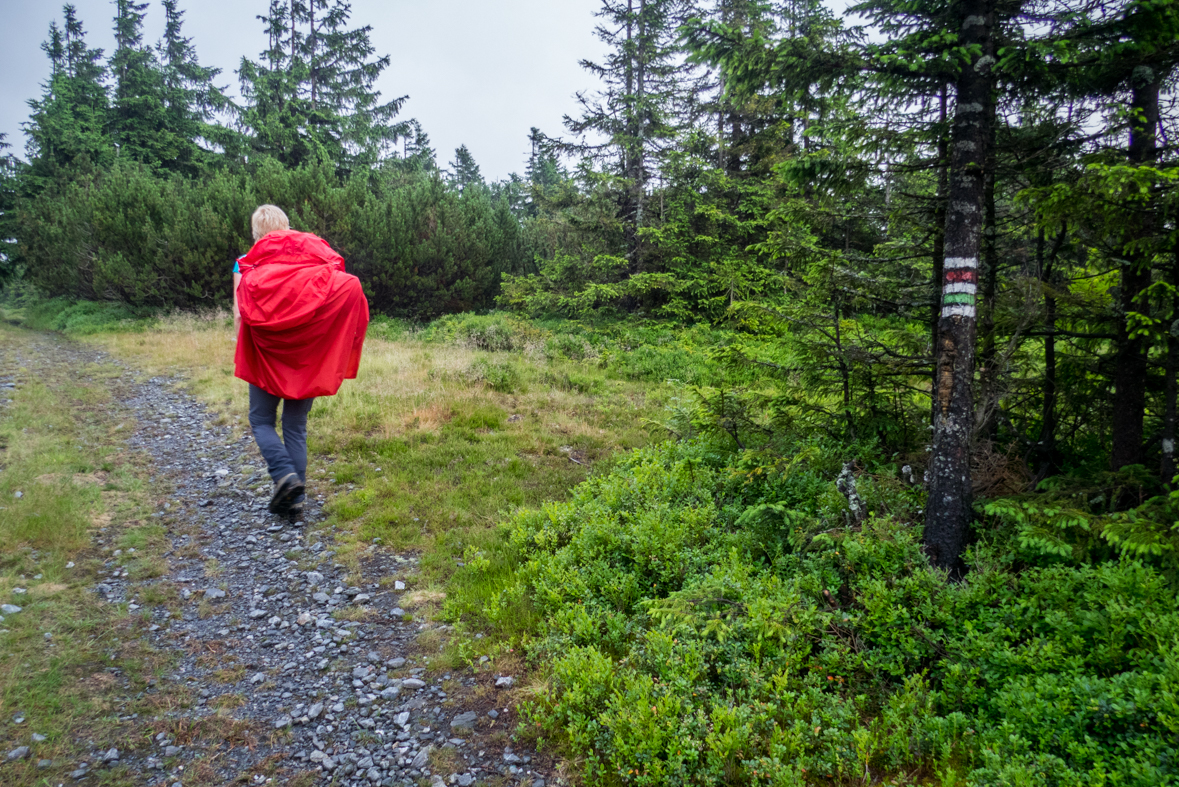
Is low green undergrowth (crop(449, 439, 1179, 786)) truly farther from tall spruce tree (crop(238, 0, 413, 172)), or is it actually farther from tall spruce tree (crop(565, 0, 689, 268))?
tall spruce tree (crop(238, 0, 413, 172))

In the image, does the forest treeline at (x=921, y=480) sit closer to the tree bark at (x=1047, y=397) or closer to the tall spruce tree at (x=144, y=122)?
the tree bark at (x=1047, y=397)

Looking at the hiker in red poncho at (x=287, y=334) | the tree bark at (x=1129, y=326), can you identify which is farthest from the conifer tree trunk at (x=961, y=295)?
the hiker in red poncho at (x=287, y=334)

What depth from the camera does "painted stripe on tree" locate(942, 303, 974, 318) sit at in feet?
12.2

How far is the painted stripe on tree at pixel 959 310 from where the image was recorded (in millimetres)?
3723

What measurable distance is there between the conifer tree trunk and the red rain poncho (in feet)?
16.2

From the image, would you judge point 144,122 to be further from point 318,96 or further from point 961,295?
point 961,295

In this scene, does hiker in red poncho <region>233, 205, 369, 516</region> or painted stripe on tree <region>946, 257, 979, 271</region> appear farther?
hiker in red poncho <region>233, 205, 369, 516</region>

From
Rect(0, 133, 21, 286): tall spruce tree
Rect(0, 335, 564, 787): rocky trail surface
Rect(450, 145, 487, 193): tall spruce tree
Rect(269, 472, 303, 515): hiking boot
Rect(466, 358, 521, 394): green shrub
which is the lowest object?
Rect(0, 335, 564, 787): rocky trail surface

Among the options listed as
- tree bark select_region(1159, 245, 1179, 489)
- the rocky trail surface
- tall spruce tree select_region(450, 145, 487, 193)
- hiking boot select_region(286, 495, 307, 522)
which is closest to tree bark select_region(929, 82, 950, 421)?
tree bark select_region(1159, 245, 1179, 489)

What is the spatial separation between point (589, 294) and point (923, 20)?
1297cm

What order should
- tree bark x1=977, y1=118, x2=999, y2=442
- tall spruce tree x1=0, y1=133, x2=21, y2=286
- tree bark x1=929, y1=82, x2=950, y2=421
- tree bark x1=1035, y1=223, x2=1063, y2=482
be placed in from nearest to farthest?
tree bark x1=977, y1=118, x2=999, y2=442 < tree bark x1=1035, y1=223, x2=1063, y2=482 < tree bark x1=929, y1=82, x2=950, y2=421 < tall spruce tree x1=0, y1=133, x2=21, y2=286

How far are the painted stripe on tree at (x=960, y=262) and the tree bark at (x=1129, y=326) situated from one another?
85cm

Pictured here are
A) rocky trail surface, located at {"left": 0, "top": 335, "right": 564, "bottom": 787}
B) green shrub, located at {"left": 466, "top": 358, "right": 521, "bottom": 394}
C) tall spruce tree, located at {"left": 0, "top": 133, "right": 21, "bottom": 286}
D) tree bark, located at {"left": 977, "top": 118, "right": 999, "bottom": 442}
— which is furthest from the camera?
tall spruce tree, located at {"left": 0, "top": 133, "right": 21, "bottom": 286}

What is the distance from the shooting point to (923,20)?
4398 mm
